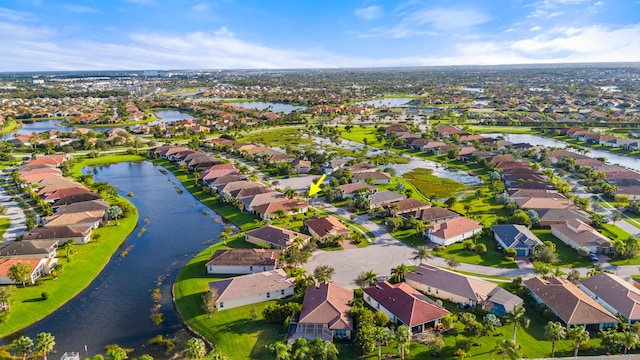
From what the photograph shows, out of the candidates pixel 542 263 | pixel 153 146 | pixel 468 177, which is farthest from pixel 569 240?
pixel 153 146

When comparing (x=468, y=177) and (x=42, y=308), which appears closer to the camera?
(x=42, y=308)

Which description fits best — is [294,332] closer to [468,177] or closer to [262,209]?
[262,209]

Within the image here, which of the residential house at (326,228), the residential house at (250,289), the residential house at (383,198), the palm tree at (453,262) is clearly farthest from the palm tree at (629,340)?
the residential house at (383,198)

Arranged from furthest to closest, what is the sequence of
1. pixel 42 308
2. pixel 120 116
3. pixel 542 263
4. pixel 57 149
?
pixel 120 116
pixel 57 149
pixel 542 263
pixel 42 308

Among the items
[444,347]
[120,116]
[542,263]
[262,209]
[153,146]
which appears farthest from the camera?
[120,116]

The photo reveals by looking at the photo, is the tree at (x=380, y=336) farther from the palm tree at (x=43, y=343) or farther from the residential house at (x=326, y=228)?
the palm tree at (x=43, y=343)

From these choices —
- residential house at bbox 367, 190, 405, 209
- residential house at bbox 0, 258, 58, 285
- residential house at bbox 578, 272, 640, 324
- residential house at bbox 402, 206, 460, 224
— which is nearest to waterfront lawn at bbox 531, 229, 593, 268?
residential house at bbox 578, 272, 640, 324

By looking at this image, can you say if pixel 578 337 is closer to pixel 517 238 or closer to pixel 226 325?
pixel 517 238
